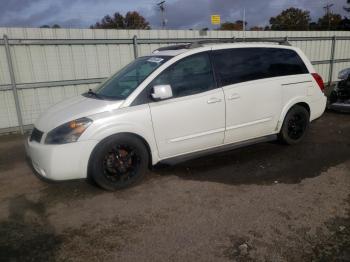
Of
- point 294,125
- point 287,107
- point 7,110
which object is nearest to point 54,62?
point 7,110

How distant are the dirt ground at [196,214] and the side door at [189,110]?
49 centimetres

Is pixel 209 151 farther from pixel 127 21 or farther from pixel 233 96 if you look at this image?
pixel 127 21

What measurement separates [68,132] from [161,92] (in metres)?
1.24

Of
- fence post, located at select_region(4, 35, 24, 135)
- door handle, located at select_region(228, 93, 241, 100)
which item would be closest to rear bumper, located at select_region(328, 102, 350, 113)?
door handle, located at select_region(228, 93, 241, 100)

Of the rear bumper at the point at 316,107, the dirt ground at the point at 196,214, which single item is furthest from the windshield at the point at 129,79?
the rear bumper at the point at 316,107

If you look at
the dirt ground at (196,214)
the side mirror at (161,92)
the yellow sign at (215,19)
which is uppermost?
the yellow sign at (215,19)

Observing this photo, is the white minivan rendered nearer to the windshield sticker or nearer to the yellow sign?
the windshield sticker

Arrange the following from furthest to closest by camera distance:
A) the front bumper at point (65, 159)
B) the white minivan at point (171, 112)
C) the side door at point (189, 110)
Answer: the side door at point (189, 110) → the white minivan at point (171, 112) → the front bumper at point (65, 159)

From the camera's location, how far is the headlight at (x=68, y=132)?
152 inches

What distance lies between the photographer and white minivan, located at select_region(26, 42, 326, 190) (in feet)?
13.0

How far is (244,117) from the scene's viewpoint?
193 inches

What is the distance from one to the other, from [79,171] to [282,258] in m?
2.47

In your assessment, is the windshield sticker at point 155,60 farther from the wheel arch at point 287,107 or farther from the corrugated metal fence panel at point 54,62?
Answer: the corrugated metal fence panel at point 54,62

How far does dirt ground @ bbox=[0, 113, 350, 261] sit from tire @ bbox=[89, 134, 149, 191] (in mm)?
146
